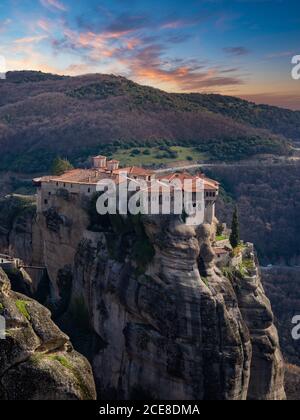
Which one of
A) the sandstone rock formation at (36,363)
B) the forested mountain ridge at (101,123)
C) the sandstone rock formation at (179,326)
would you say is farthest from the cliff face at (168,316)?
the forested mountain ridge at (101,123)

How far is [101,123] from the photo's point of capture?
129250 mm

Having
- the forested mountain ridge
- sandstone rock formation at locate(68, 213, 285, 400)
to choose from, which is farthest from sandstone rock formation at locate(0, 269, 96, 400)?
the forested mountain ridge

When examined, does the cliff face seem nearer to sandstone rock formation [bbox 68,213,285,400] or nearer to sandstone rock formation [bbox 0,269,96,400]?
sandstone rock formation [bbox 68,213,285,400]

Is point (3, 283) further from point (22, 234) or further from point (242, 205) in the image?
point (242, 205)

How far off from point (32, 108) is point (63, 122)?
18764 mm

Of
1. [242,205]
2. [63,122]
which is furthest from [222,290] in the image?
[63,122]

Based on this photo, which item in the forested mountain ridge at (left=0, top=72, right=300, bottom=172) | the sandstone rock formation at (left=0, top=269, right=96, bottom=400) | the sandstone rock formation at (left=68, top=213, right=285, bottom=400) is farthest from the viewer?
the forested mountain ridge at (left=0, top=72, right=300, bottom=172)

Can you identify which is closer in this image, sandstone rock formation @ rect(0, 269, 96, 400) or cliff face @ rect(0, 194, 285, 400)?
sandstone rock formation @ rect(0, 269, 96, 400)

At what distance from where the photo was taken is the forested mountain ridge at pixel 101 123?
12000 cm

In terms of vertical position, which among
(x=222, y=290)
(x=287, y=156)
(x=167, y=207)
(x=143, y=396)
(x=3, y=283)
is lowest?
(x=143, y=396)

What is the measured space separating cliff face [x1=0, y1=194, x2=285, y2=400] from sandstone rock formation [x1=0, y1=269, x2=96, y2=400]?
17811 millimetres

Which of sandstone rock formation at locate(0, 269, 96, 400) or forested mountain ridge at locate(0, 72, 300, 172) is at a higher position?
forested mountain ridge at locate(0, 72, 300, 172)

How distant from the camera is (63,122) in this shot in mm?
133625

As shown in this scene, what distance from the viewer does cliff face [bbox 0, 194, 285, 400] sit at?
4006cm
